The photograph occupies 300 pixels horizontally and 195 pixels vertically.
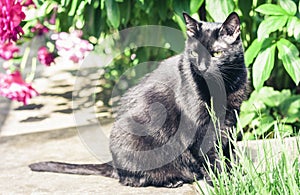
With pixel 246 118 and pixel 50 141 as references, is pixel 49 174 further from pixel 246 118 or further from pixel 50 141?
pixel 246 118

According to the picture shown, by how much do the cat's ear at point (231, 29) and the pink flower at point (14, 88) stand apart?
151cm

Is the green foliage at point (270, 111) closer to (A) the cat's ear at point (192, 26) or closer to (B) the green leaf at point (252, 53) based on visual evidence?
(B) the green leaf at point (252, 53)

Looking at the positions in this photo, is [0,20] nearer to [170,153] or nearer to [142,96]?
[142,96]

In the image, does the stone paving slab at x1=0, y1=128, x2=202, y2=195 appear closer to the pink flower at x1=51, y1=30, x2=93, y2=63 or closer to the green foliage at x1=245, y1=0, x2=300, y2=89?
the pink flower at x1=51, y1=30, x2=93, y2=63

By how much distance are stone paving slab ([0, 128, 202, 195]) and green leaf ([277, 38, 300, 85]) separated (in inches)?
25.6

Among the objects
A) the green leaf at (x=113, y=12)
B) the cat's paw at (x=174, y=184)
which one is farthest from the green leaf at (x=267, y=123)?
the green leaf at (x=113, y=12)

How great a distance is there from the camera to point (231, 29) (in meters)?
2.29

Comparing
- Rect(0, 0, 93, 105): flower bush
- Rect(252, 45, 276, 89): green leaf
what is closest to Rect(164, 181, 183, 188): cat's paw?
Rect(252, 45, 276, 89): green leaf

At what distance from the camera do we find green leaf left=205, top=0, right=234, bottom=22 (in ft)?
8.75

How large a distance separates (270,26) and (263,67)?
202mm

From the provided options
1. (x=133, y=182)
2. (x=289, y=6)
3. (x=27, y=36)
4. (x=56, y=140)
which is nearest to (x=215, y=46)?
(x=289, y=6)

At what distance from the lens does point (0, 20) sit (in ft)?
8.93

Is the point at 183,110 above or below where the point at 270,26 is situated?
below

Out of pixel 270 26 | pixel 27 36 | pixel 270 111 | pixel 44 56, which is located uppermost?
pixel 270 26
